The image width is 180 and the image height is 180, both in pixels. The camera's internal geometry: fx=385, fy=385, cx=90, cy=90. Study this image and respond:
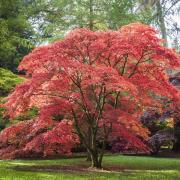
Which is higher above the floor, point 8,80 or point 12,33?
point 12,33

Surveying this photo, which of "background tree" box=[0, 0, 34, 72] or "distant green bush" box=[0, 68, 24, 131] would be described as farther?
"background tree" box=[0, 0, 34, 72]

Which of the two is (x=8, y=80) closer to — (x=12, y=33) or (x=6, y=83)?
(x=6, y=83)

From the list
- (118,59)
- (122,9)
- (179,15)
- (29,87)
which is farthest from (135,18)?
(29,87)

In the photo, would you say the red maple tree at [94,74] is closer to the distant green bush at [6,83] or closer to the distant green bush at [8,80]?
the distant green bush at [6,83]

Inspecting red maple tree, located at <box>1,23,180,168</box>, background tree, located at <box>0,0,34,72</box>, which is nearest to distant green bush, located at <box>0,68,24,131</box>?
background tree, located at <box>0,0,34,72</box>

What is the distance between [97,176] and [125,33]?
14.5 feet

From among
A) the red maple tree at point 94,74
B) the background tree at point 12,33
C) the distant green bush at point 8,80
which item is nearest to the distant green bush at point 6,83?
the distant green bush at point 8,80

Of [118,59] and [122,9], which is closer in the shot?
[118,59]

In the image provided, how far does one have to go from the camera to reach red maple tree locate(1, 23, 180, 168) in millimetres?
11023

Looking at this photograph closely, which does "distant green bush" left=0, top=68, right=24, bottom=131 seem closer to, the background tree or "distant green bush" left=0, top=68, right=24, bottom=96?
"distant green bush" left=0, top=68, right=24, bottom=96

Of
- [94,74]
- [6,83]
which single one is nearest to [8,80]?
[6,83]

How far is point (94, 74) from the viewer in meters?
10.6

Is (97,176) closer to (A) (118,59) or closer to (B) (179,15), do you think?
(A) (118,59)

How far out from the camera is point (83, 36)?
455 inches
